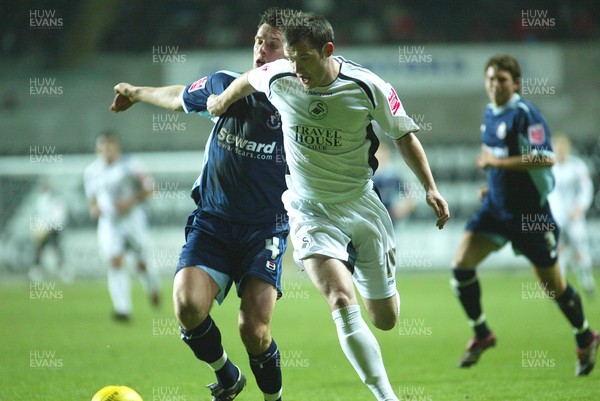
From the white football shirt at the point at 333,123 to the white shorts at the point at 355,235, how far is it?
70 mm

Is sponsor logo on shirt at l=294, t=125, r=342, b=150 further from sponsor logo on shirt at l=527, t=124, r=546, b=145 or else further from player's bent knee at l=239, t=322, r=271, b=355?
sponsor logo on shirt at l=527, t=124, r=546, b=145

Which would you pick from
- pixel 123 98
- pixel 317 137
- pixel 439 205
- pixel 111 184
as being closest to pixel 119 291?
pixel 111 184

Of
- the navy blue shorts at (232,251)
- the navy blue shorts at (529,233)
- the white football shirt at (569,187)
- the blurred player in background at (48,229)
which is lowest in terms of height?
the blurred player in background at (48,229)

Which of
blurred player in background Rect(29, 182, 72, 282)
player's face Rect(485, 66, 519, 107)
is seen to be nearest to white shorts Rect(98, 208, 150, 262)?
blurred player in background Rect(29, 182, 72, 282)

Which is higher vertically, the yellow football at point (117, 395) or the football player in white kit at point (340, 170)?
the football player in white kit at point (340, 170)

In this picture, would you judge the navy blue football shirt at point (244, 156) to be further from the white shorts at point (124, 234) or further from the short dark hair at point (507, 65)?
the white shorts at point (124, 234)

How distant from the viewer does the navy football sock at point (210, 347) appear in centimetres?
534

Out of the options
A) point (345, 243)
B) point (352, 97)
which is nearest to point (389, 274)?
point (345, 243)

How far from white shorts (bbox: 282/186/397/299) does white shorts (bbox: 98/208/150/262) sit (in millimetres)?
7454

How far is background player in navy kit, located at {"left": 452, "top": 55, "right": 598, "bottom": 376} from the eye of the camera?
737 cm

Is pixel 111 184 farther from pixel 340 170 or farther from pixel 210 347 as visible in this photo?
pixel 340 170

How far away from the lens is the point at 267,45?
5426 mm

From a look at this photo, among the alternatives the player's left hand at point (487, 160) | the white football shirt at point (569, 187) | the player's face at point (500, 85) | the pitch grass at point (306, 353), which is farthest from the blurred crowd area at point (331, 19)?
the player's left hand at point (487, 160)

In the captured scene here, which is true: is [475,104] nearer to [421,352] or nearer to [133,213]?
[133,213]
